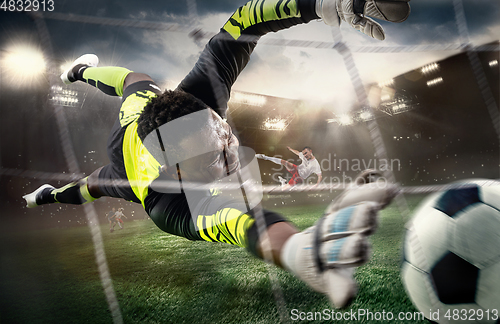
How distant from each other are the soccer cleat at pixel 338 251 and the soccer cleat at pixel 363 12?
63cm

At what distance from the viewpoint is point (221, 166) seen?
0.77 m

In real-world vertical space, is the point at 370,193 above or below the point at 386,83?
below

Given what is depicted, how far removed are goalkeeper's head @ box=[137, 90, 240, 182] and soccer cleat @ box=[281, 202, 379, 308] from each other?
46 cm

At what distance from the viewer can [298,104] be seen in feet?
23.6

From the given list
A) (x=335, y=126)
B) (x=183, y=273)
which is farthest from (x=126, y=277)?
(x=335, y=126)

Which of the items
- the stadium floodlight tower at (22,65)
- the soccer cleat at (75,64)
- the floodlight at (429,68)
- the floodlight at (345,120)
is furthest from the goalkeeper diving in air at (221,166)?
the floodlight at (429,68)

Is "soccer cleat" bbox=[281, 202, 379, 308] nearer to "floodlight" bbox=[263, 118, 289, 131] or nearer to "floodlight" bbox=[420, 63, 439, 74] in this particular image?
"floodlight" bbox=[263, 118, 289, 131]

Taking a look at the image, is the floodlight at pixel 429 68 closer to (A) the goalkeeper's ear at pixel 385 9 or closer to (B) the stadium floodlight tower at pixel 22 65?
(A) the goalkeeper's ear at pixel 385 9

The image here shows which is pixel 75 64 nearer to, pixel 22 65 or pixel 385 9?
pixel 385 9

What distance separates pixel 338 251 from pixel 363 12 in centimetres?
72

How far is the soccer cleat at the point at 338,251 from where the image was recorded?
28 centimetres

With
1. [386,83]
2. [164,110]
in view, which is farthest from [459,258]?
[386,83]

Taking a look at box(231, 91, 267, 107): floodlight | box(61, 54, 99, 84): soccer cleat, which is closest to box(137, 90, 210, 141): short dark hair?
box(61, 54, 99, 84): soccer cleat

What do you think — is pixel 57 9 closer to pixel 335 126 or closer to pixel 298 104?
pixel 298 104
